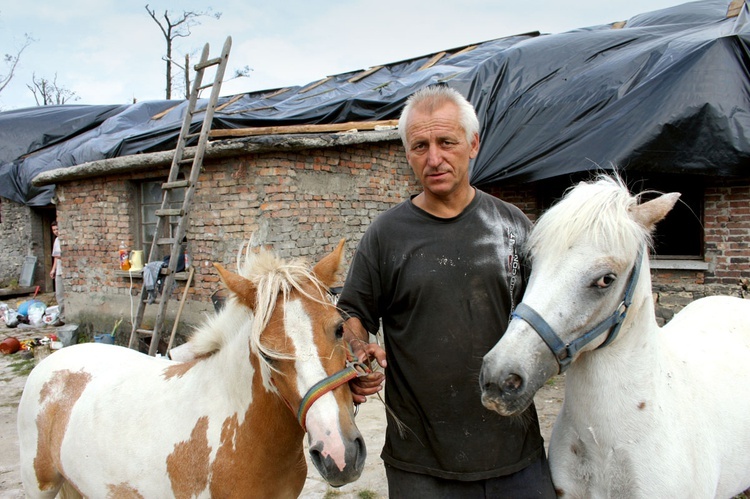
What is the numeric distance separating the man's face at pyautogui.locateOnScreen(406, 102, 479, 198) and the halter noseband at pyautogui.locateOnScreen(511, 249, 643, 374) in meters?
0.54

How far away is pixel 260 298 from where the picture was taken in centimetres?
174

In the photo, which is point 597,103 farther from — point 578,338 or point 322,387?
point 322,387

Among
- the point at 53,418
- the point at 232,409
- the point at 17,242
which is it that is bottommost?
the point at 17,242

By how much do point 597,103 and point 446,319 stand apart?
524 centimetres

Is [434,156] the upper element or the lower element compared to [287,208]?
upper

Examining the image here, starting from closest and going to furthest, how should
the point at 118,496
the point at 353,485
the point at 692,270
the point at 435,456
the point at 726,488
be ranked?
1. the point at 435,456
2. the point at 726,488
3. the point at 118,496
4. the point at 353,485
5. the point at 692,270

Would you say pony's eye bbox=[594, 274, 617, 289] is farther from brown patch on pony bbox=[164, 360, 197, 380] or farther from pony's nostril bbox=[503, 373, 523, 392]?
brown patch on pony bbox=[164, 360, 197, 380]

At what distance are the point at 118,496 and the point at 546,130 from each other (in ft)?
19.3

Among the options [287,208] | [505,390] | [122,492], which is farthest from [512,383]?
[287,208]

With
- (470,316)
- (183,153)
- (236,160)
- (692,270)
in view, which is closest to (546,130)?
(692,270)

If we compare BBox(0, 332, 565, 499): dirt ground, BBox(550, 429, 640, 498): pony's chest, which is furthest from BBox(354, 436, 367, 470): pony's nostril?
BBox(0, 332, 565, 499): dirt ground

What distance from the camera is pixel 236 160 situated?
247 inches

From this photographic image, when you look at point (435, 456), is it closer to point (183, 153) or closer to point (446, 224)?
point (446, 224)

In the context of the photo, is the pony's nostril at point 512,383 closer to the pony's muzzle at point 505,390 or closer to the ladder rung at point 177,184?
the pony's muzzle at point 505,390
